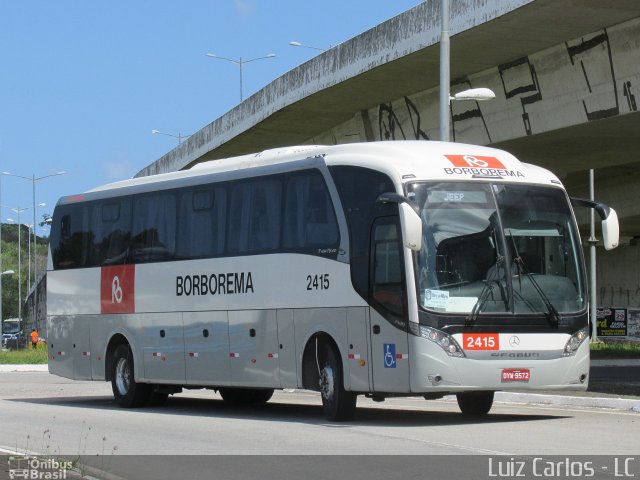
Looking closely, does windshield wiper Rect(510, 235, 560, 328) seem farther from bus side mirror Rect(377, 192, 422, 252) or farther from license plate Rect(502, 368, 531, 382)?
bus side mirror Rect(377, 192, 422, 252)

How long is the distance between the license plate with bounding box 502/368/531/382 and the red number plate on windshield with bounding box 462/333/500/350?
Result: 0.31 metres

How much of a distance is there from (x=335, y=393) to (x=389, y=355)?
1.11 meters

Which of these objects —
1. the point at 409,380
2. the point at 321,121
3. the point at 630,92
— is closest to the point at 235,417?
the point at 409,380

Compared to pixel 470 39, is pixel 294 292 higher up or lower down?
lower down

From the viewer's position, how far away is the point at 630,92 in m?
25.5

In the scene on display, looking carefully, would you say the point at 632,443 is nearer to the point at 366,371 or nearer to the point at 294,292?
the point at 366,371

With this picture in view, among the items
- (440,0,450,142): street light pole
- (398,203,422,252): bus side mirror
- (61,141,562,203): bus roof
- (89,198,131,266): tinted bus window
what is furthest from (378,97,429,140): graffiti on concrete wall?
(398,203,422,252): bus side mirror

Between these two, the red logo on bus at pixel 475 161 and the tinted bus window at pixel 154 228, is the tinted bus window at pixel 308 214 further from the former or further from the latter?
the tinted bus window at pixel 154 228

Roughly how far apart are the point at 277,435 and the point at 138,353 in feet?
23.2

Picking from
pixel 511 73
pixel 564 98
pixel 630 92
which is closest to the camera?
pixel 630 92

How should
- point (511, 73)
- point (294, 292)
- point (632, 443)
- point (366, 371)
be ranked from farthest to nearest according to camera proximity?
point (511, 73)
point (294, 292)
point (366, 371)
point (632, 443)

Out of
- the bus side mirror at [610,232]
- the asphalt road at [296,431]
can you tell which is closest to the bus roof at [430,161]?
the bus side mirror at [610,232]

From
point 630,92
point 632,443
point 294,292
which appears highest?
point 630,92

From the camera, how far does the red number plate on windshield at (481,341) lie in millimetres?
16781
